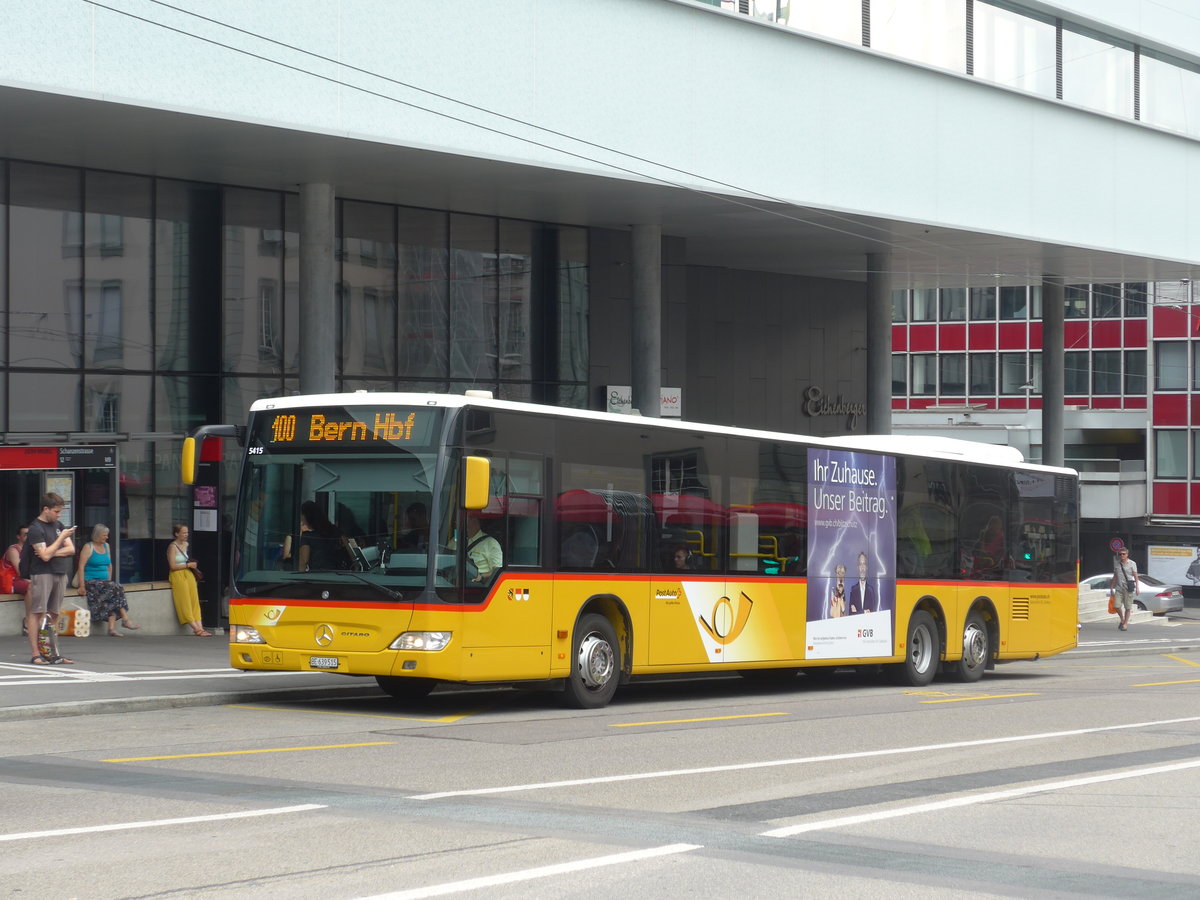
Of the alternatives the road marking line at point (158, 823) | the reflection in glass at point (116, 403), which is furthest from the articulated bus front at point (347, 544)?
the reflection in glass at point (116, 403)

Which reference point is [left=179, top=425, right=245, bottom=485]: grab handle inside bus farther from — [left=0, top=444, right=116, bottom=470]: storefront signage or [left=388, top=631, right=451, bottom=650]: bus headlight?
[left=0, top=444, right=116, bottom=470]: storefront signage

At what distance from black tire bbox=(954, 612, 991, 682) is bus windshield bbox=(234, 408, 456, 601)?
1051 centimetres

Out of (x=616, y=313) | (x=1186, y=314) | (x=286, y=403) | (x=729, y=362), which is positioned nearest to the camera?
(x=286, y=403)

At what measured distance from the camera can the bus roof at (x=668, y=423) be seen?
14.7 m

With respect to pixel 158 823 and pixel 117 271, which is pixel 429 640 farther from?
pixel 117 271

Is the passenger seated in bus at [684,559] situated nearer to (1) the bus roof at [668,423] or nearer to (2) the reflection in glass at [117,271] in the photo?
(1) the bus roof at [668,423]

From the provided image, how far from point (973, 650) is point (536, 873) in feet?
54.3

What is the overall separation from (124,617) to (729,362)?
18028 mm

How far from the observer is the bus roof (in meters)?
14.7

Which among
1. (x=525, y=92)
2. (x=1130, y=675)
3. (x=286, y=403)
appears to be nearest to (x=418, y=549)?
(x=286, y=403)

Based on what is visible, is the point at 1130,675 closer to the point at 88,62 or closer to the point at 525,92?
the point at 525,92

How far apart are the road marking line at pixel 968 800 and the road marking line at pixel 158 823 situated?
2.63m

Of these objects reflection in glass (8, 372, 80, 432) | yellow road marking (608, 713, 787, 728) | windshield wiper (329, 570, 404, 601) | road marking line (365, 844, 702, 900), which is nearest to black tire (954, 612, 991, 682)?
yellow road marking (608, 713, 787, 728)

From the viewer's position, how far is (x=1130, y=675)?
25.4 metres
